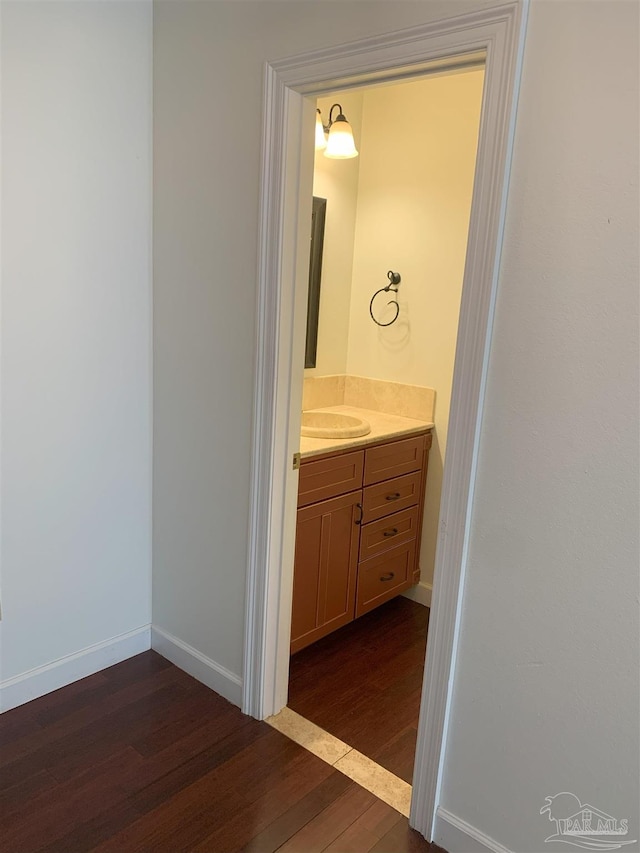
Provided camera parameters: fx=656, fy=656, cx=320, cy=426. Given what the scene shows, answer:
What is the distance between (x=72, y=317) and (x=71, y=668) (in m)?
1.31

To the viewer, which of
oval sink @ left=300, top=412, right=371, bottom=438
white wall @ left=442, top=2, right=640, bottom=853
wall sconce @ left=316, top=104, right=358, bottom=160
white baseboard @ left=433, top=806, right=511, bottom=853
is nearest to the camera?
white wall @ left=442, top=2, right=640, bottom=853

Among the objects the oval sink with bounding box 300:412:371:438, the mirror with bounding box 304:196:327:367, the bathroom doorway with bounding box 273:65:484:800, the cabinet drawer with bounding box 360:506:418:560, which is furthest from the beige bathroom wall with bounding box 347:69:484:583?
the oval sink with bounding box 300:412:371:438

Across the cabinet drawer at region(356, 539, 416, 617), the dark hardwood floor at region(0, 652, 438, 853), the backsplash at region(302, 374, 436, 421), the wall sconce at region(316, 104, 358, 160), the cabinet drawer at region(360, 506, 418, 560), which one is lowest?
the dark hardwood floor at region(0, 652, 438, 853)

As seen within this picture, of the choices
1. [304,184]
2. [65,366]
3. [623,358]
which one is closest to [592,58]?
[623,358]

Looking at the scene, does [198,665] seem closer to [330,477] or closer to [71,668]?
[71,668]

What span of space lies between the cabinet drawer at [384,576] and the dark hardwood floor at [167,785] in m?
0.80

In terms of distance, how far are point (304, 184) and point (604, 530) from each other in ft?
4.36

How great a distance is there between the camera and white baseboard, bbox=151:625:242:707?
2.41 m

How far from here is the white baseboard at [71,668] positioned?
7.61ft

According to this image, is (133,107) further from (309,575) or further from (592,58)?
(309,575)

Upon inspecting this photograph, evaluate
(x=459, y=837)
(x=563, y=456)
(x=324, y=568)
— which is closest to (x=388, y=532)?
(x=324, y=568)

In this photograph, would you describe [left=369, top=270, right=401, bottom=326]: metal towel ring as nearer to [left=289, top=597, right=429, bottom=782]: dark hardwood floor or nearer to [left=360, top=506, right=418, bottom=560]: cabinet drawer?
[left=360, top=506, right=418, bottom=560]: cabinet drawer

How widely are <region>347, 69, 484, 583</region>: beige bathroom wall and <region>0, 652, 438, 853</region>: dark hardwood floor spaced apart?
4.59ft

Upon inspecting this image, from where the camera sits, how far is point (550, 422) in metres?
1.51
